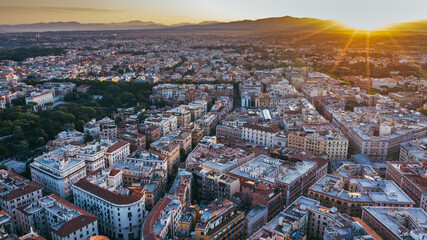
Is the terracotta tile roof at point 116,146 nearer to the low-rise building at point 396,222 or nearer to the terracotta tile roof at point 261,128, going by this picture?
the terracotta tile roof at point 261,128

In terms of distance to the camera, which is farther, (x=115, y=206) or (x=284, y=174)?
(x=284, y=174)

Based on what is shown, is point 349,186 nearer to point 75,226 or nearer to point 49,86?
point 75,226

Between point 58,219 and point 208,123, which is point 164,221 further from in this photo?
point 208,123

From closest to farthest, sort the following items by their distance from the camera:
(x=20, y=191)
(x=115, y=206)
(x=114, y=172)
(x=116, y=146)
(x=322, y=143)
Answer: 1. (x=115, y=206)
2. (x=20, y=191)
3. (x=114, y=172)
4. (x=116, y=146)
5. (x=322, y=143)

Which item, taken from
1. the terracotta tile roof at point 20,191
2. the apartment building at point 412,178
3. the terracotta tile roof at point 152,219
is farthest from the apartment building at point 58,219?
the apartment building at point 412,178

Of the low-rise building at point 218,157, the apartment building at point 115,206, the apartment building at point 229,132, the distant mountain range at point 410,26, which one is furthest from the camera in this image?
the distant mountain range at point 410,26

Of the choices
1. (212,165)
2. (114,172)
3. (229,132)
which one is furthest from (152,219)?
(229,132)

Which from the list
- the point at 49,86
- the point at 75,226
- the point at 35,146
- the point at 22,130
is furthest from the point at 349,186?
the point at 49,86

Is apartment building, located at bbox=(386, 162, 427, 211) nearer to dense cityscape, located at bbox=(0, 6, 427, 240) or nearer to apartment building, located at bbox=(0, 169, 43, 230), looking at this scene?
dense cityscape, located at bbox=(0, 6, 427, 240)
